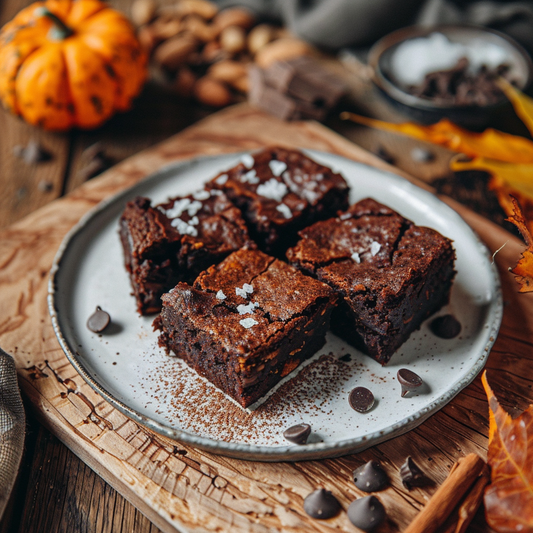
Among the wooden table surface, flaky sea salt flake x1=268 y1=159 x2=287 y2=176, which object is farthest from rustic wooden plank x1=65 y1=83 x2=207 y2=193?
flaky sea salt flake x1=268 y1=159 x2=287 y2=176

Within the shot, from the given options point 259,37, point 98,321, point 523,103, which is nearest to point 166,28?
point 259,37

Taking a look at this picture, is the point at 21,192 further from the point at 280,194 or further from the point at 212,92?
the point at 280,194

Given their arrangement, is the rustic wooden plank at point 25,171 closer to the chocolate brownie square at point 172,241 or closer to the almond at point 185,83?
the almond at point 185,83

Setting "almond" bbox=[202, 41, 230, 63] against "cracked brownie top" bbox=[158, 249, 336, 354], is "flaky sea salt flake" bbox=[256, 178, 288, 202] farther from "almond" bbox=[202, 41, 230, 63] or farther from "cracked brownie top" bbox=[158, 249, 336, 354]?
"almond" bbox=[202, 41, 230, 63]

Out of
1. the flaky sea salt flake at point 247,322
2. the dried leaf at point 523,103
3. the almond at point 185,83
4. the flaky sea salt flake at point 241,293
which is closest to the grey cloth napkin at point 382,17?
the dried leaf at point 523,103

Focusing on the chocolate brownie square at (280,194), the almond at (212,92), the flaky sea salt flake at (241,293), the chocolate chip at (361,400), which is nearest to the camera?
the chocolate chip at (361,400)

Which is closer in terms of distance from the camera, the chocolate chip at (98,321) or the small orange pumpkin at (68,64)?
the chocolate chip at (98,321)
